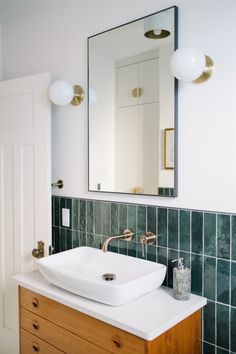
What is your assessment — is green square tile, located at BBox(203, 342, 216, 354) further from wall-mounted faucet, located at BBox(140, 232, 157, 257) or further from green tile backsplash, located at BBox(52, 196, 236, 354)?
wall-mounted faucet, located at BBox(140, 232, 157, 257)

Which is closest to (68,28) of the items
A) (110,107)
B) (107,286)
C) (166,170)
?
(110,107)

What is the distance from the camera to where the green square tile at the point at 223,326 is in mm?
1481

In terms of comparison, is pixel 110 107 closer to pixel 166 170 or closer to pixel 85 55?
pixel 85 55

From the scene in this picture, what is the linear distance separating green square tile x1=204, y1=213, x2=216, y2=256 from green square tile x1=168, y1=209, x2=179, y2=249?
155 mm

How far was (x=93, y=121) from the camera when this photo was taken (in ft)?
6.61

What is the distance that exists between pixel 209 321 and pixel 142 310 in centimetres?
37

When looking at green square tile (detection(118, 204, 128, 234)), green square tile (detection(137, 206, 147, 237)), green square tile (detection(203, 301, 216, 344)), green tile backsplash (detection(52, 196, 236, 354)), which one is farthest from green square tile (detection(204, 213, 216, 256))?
green square tile (detection(118, 204, 128, 234))

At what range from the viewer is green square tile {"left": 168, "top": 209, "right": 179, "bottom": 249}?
164cm

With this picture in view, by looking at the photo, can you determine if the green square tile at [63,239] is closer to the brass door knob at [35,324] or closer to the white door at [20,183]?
the white door at [20,183]

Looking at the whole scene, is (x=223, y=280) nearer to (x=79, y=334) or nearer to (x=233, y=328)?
(x=233, y=328)

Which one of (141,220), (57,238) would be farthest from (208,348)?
(57,238)

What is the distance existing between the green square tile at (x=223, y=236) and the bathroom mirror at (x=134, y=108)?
27cm

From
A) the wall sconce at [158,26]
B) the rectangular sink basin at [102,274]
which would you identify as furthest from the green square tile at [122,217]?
the wall sconce at [158,26]

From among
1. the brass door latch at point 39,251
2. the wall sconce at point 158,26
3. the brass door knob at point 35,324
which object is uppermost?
the wall sconce at point 158,26
